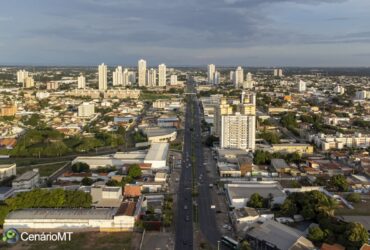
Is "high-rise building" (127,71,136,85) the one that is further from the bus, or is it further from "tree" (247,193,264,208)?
the bus

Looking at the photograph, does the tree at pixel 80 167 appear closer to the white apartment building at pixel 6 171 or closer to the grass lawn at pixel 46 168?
the grass lawn at pixel 46 168

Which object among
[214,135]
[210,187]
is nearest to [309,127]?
[214,135]

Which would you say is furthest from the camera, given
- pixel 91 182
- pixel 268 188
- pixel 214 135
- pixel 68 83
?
pixel 68 83

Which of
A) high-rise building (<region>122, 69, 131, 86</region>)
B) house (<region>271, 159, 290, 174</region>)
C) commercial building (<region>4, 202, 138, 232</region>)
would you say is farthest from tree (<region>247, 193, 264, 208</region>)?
high-rise building (<region>122, 69, 131, 86</region>)

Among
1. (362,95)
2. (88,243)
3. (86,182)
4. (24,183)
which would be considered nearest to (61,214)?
(88,243)

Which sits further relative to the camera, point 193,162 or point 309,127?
point 309,127

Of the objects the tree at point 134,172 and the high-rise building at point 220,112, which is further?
the high-rise building at point 220,112

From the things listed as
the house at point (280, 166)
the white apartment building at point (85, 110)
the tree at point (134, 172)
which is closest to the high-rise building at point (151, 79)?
the white apartment building at point (85, 110)

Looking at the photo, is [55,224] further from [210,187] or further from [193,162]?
[193,162]
